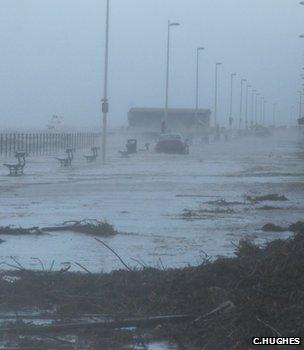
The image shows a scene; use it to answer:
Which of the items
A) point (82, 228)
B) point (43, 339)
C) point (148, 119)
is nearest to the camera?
point (43, 339)

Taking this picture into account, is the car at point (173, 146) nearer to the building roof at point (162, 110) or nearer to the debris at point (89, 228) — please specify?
the debris at point (89, 228)

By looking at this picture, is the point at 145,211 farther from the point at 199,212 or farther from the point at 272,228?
the point at 272,228

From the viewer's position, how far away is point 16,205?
77.5 feet

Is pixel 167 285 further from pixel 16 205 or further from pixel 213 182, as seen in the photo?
pixel 213 182

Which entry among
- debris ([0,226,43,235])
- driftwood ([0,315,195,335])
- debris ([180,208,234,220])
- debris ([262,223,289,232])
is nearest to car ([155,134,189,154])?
debris ([180,208,234,220])

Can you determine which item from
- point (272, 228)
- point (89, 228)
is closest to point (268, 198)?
point (272, 228)

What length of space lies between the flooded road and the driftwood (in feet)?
12.3

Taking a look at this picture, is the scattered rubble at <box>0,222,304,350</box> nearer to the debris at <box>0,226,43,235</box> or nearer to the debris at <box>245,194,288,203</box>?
the debris at <box>0,226,43,235</box>

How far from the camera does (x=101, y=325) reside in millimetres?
9297

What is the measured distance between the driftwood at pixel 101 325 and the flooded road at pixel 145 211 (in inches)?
147

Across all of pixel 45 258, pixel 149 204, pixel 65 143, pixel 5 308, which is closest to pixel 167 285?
pixel 5 308

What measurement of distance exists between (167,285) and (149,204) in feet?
45.1

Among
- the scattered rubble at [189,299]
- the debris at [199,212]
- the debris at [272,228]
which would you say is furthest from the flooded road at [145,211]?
the scattered rubble at [189,299]

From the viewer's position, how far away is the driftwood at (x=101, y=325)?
363 inches
